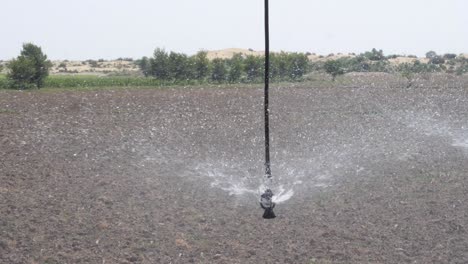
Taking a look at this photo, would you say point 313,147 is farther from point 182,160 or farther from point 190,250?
point 190,250

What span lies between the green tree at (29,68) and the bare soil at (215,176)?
9.93 meters

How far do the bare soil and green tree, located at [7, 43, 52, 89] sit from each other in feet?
32.6

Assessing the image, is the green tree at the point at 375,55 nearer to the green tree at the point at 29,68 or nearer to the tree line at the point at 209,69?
the tree line at the point at 209,69

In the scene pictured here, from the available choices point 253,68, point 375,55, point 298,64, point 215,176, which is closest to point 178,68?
point 253,68

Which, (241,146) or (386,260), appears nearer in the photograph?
(386,260)

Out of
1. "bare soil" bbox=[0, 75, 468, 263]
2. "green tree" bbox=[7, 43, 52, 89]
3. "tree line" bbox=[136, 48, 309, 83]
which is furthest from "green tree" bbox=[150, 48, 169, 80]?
"bare soil" bbox=[0, 75, 468, 263]

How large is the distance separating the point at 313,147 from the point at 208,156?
4451 mm

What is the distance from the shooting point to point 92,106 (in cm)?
2550

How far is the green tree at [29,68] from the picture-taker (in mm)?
37000

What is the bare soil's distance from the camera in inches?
487

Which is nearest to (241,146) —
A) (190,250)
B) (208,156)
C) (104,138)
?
(208,156)

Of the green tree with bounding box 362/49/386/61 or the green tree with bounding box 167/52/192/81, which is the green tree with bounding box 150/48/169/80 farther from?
the green tree with bounding box 362/49/386/61

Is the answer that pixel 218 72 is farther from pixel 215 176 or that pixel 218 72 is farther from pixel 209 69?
pixel 215 176

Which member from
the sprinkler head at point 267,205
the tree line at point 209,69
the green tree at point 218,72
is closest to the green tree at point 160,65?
the tree line at point 209,69
